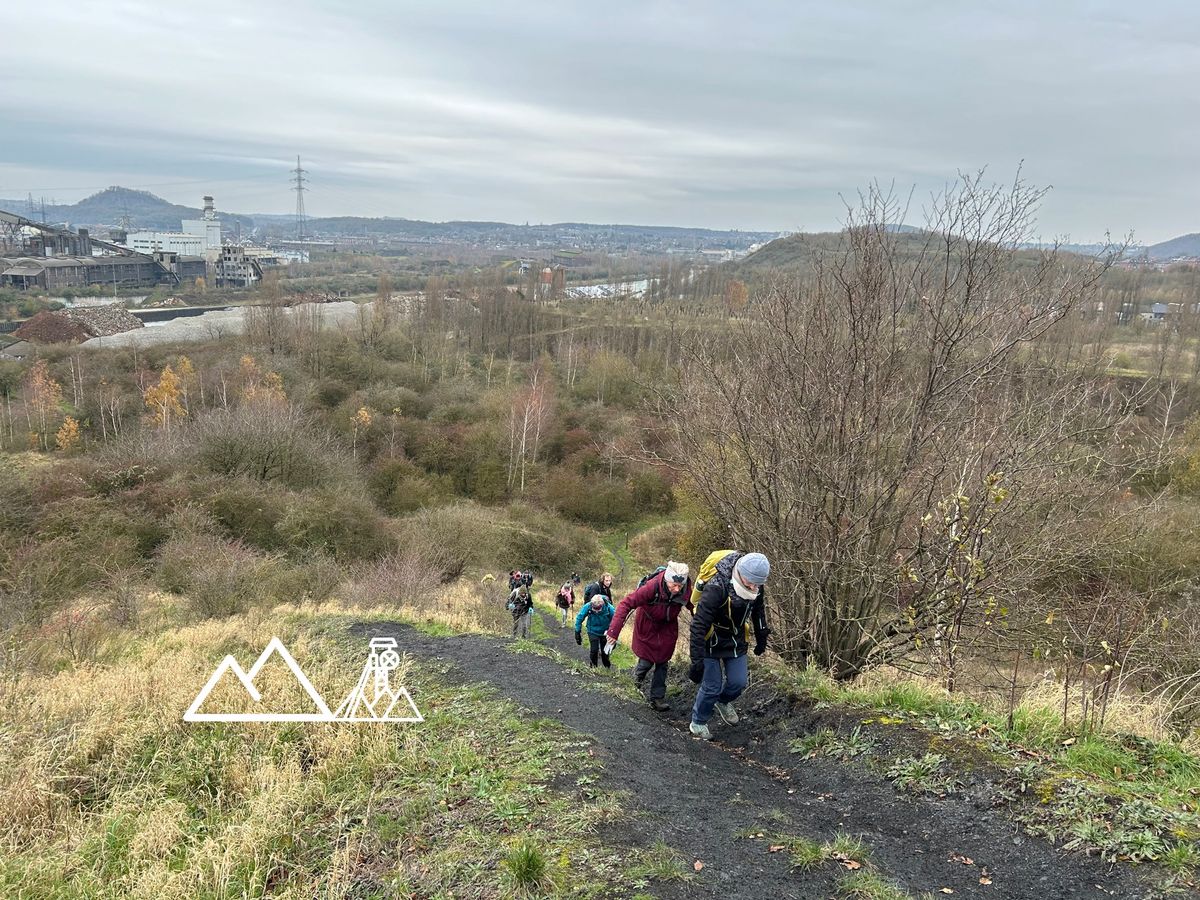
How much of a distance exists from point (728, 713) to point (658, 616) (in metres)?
1.11

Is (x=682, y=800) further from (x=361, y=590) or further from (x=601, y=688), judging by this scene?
(x=361, y=590)

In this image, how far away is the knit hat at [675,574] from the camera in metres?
6.23

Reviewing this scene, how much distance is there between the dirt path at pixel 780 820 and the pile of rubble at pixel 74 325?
59.4 meters

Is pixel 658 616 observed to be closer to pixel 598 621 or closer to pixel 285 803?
pixel 598 621

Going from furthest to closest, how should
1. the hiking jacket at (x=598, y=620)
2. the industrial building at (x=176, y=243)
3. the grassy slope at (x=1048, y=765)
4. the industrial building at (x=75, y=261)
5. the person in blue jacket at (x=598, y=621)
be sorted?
the industrial building at (x=176, y=243), the industrial building at (x=75, y=261), the hiking jacket at (x=598, y=620), the person in blue jacket at (x=598, y=621), the grassy slope at (x=1048, y=765)

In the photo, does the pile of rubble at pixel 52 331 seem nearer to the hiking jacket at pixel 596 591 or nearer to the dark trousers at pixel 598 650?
the hiking jacket at pixel 596 591

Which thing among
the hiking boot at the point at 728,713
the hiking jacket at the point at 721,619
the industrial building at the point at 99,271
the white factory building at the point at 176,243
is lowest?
the hiking boot at the point at 728,713

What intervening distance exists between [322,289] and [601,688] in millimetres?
105319

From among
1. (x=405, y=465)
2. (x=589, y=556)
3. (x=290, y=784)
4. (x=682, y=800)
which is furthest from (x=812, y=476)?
(x=405, y=465)

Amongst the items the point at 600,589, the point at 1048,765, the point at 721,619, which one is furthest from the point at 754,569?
the point at 600,589

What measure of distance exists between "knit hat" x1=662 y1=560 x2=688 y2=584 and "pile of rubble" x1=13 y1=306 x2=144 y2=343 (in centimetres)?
5880

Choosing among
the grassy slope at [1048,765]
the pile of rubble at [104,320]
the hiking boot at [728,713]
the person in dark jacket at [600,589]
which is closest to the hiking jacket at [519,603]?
the person in dark jacket at [600,589]

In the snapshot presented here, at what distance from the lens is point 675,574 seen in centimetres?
623

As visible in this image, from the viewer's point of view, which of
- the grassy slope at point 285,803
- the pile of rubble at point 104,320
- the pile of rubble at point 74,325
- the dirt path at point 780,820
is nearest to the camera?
the dirt path at point 780,820
